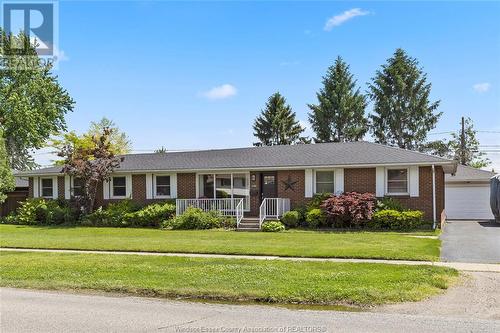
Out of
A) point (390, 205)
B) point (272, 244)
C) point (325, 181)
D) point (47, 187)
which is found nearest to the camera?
point (272, 244)

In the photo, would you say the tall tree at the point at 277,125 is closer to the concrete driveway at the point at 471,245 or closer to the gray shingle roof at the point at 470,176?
the gray shingle roof at the point at 470,176

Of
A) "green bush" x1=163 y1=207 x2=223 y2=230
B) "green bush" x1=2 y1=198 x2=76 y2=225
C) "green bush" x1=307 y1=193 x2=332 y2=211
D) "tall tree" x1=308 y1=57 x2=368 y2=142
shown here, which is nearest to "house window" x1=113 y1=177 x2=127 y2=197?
"green bush" x1=2 y1=198 x2=76 y2=225

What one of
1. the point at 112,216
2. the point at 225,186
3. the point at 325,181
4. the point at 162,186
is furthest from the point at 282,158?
the point at 112,216

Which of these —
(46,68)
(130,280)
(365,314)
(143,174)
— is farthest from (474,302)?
(46,68)

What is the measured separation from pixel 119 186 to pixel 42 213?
14.4 ft

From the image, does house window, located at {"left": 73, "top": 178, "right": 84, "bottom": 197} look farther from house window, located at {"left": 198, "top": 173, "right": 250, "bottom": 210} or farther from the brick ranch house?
house window, located at {"left": 198, "top": 173, "right": 250, "bottom": 210}

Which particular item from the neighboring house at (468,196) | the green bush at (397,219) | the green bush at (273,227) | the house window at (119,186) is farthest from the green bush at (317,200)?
the house window at (119,186)

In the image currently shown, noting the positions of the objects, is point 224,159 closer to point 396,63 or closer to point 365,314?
point 365,314

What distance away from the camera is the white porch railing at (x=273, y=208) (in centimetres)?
2395

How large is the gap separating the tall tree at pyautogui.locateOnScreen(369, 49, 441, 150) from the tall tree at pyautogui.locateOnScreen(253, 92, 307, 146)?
8.91 metres

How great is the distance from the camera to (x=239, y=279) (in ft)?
33.3

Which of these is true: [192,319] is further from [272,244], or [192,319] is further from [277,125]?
[277,125]

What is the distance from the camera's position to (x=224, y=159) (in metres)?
27.5

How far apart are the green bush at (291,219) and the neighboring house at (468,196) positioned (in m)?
11.5
